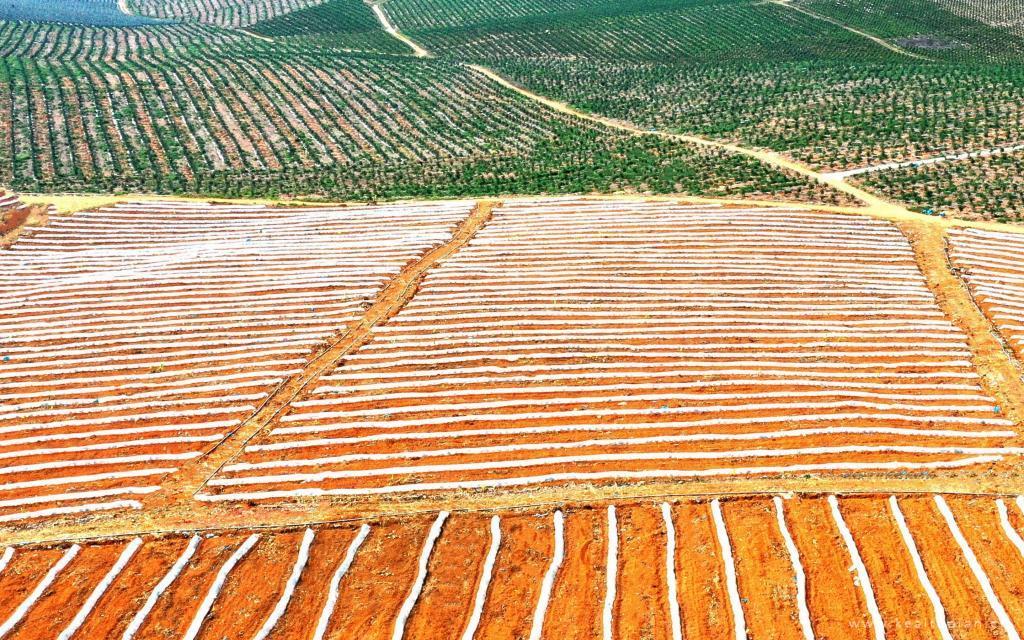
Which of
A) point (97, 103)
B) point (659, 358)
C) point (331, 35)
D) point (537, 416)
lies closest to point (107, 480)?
point (537, 416)

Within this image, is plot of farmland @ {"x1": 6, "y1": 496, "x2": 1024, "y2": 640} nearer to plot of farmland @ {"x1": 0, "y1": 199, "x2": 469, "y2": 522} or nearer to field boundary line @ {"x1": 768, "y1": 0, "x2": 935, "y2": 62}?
plot of farmland @ {"x1": 0, "y1": 199, "x2": 469, "y2": 522}

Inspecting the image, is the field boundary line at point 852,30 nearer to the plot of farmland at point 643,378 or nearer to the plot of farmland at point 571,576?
the plot of farmland at point 643,378

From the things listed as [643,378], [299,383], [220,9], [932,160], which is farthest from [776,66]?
[220,9]

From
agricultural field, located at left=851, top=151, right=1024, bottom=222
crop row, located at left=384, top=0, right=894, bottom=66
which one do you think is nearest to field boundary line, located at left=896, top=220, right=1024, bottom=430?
agricultural field, located at left=851, top=151, right=1024, bottom=222

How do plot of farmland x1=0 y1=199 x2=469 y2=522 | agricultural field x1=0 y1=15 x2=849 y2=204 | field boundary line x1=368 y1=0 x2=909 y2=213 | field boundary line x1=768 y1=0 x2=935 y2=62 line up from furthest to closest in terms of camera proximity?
field boundary line x1=768 y1=0 x2=935 y2=62, agricultural field x1=0 y1=15 x2=849 y2=204, field boundary line x1=368 y1=0 x2=909 y2=213, plot of farmland x1=0 y1=199 x2=469 y2=522

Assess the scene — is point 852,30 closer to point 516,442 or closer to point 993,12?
point 993,12

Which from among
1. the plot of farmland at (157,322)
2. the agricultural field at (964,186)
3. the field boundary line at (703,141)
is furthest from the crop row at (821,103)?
the plot of farmland at (157,322)
